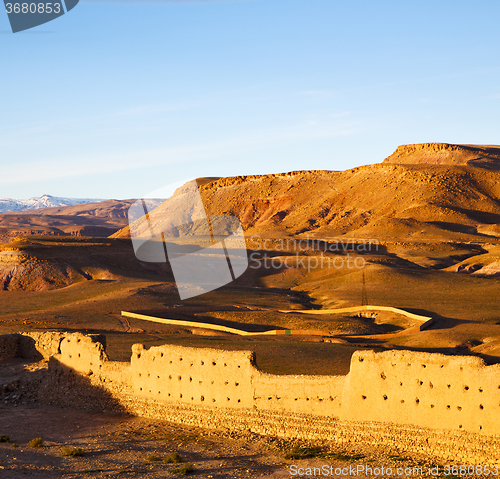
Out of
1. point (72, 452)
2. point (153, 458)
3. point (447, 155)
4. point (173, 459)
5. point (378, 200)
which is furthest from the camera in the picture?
point (447, 155)

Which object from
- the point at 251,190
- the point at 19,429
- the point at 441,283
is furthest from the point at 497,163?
the point at 19,429

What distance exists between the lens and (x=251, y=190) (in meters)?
118

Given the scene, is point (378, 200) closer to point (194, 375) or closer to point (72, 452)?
point (194, 375)

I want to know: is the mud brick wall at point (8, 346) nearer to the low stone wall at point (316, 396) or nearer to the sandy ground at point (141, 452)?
the low stone wall at point (316, 396)

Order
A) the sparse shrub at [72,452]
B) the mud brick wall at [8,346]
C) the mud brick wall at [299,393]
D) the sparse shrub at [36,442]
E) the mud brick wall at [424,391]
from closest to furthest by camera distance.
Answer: the mud brick wall at [424,391]
the sparse shrub at [72,452]
the mud brick wall at [299,393]
the sparse shrub at [36,442]
the mud brick wall at [8,346]

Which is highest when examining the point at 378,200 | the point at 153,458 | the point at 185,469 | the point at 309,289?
the point at 378,200

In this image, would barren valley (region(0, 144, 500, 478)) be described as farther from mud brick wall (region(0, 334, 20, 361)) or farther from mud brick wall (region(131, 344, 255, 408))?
mud brick wall (region(0, 334, 20, 361))

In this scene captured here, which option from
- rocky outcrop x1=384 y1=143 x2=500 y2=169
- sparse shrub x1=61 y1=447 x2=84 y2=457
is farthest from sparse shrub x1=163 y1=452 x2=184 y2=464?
rocky outcrop x1=384 y1=143 x2=500 y2=169

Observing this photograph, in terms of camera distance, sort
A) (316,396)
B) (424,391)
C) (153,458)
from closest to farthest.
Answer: (424,391), (153,458), (316,396)

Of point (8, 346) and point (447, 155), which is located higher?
point (447, 155)

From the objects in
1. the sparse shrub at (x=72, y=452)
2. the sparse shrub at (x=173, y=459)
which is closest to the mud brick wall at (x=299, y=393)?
the sparse shrub at (x=173, y=459)

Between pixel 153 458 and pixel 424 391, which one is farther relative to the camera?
pixel 153 458

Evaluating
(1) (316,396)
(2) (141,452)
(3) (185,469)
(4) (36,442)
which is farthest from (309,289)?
(3) (185,469)

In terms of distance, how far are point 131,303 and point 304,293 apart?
14.5 metres
